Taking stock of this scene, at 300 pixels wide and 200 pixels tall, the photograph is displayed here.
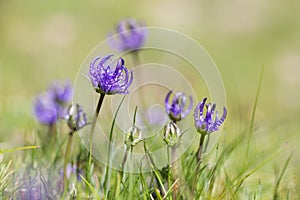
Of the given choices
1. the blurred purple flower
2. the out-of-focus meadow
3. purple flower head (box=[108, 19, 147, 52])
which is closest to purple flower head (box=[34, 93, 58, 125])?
purple flower head (box=[108, 19, 147, 52])

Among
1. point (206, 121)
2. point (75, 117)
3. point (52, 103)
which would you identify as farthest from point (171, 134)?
point (52, 103)

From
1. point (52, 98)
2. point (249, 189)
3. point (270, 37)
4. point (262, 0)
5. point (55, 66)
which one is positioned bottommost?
point (249, 189)

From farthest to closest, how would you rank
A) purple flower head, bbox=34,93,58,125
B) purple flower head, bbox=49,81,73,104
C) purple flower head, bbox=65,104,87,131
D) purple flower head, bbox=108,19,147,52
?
purple flower head, bbox=108,19,147,52
purple flower head, bbox=49,81,73,104
purple flower head, bbox=34,93,58,125
purple flower head, bbox=65,104,87,131

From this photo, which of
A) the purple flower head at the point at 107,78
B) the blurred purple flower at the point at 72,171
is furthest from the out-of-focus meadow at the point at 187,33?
the purple flower head at the point at 107,78

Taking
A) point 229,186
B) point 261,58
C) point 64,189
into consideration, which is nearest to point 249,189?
point 229,186

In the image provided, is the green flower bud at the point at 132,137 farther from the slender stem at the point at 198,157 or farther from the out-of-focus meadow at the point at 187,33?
the out-of-focus meadow at the point at 187,33

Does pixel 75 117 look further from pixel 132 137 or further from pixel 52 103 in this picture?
pixel 52 103

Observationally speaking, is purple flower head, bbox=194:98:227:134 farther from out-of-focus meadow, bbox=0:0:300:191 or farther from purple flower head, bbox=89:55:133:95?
out-of-focus meadow, bbox=0:0:300:191

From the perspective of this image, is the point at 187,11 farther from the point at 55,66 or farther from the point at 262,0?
the point at 55,66
